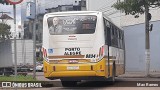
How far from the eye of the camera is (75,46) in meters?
19.4

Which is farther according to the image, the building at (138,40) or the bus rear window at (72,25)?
the building at (138,40)

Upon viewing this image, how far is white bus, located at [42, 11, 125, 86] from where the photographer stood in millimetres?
19156

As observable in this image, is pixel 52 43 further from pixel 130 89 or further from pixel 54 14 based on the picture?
pixel 130 89

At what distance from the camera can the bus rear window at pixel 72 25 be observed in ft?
64.0

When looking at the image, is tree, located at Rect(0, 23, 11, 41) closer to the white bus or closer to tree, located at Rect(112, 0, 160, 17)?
tree, located at Rect(112, 0, 160, 17)

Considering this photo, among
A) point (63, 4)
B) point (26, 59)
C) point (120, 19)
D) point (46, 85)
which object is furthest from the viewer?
point (63, 4)

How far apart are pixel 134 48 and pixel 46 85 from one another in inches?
1098

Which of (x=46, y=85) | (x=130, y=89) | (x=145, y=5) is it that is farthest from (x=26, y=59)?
(x=130, y=89)

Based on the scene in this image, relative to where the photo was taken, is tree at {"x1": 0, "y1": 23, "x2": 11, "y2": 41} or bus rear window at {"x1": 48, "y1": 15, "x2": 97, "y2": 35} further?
tree at {"x1": 0, "y1": 23, "x2": 11, "y2": 41}

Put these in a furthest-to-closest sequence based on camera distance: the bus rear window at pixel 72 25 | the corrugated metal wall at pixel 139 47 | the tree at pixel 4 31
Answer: the tree at pixel 4 31, the corrugated metal wall at pixel 139 47, the bus rear window at pixel 72 25

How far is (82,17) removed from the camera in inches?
774

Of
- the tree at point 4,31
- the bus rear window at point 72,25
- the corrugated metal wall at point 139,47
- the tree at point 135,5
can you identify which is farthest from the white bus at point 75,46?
the tree at point 4,31

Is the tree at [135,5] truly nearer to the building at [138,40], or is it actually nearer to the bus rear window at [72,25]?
the bus rear window at [72,25]

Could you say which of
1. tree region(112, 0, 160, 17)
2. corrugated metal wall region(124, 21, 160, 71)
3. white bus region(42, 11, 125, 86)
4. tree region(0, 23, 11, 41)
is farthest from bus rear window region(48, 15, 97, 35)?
tree region(0, 23, 11, 41)
